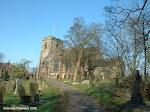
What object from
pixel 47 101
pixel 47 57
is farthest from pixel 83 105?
pixel 47 57

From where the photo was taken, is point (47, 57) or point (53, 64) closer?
point (53, 64)

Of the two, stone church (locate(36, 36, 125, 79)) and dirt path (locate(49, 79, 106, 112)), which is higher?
stone church (locate(36, 36, 125, 79))

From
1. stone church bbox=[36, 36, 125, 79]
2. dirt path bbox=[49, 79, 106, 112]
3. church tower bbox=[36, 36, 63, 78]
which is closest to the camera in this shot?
dirt path bbox=[49, 79, 106, 112]

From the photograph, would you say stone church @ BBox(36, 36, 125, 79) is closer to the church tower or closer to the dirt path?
the church tower

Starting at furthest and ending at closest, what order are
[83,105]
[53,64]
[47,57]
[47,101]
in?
[47,57], [53,64], [47,101], [83,105]

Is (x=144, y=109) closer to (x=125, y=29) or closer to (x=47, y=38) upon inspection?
(x=125, y=29)

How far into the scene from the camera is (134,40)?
951cm

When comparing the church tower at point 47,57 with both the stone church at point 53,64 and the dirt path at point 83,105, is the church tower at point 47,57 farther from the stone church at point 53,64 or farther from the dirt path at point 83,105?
the dirt path at point 83,105

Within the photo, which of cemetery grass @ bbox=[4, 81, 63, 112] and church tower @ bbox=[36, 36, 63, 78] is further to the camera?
church tower @ bbox=[36, 36, 63, 78]

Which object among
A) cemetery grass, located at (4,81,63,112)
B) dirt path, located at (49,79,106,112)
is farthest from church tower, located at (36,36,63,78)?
dirt path, located at (49,79,106,112)

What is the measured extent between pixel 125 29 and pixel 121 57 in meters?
1.70

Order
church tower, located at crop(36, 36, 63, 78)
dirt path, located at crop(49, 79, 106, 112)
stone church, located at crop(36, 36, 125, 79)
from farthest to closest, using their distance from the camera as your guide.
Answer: church tower, located at crop(36, 36, 63, 78) → stone church, located at crop(36, 36, 125, 79) → dirt path, located at crop(49, 79, 106, 112)

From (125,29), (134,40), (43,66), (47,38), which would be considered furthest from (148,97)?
(47,38)

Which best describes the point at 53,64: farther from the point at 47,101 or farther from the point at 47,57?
the point at 47,101
